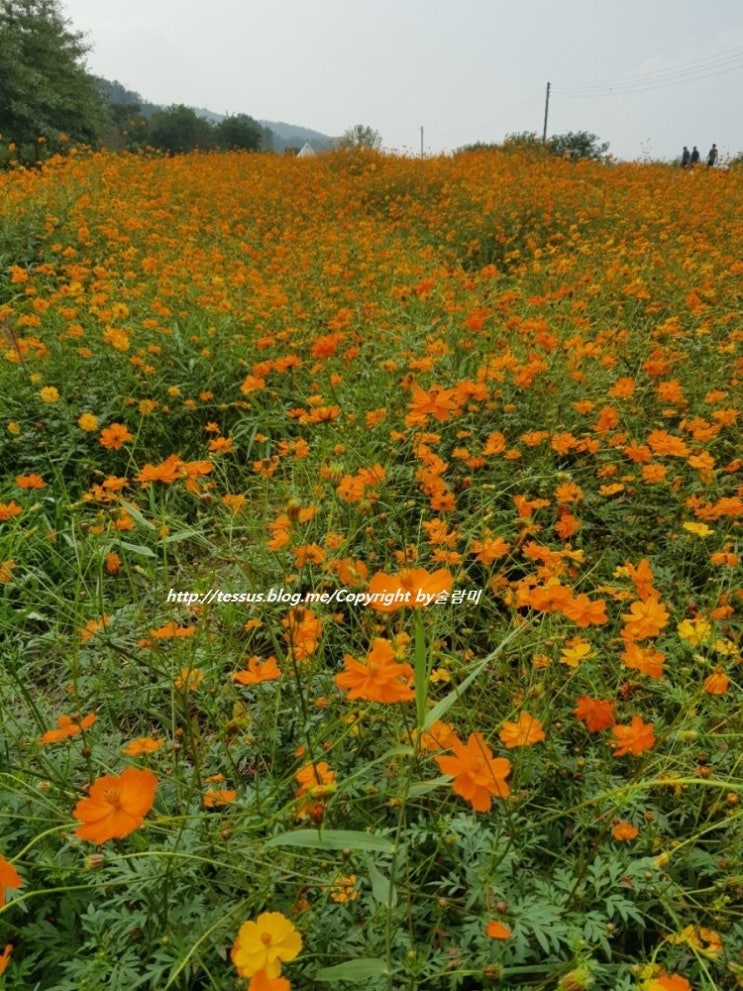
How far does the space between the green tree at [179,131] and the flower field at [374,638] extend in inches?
1076

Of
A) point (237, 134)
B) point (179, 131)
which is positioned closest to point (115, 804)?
point (237, 134)

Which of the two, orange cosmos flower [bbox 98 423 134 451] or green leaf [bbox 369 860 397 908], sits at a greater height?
orange cosmos flower [bbox 98 423 134 451]

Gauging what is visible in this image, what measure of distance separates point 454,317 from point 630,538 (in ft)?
4.71

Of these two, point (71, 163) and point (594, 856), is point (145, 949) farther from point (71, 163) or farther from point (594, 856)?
point (71, 163)

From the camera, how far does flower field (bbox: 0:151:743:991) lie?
33.9 inches

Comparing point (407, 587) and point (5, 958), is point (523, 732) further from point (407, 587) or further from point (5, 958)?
point (5, 958)

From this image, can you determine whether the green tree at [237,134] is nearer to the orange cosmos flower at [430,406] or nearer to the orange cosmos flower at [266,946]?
the orange cosmos flower at [430,406]

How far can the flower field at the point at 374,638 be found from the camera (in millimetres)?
860

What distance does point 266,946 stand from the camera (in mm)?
664

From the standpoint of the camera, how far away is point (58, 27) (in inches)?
587

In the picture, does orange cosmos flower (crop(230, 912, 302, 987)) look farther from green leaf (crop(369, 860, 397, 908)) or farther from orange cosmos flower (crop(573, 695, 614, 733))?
orange cosmos flower (crop(573, 695, 614, 733))

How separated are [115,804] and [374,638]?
1.72ft
